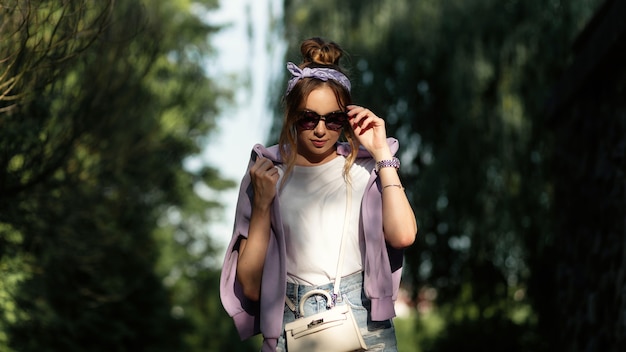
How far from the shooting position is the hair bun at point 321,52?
3270 millimetres

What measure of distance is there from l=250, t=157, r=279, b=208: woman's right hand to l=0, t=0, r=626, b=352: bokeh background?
3.37m

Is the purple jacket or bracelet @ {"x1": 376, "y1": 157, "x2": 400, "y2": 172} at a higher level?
bracelet @ {"x1": 376, "y1": 157, "x2": 400, "y2": 172}

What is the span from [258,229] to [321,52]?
2.20 ft

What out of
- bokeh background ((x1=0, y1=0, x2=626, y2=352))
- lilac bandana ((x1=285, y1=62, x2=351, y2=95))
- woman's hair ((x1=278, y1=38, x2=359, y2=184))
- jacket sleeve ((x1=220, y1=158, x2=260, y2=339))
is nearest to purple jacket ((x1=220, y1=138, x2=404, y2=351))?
jacket sleeve ((x1=220, y1=158, x2=260, y2=339))

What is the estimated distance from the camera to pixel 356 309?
3.02 metres

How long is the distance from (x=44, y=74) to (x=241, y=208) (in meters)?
2.80

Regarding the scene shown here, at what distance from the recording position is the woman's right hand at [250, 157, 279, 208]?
9.91 feet

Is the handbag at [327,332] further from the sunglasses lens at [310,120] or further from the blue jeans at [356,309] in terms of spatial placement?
the sunglasses lens at [310,120]

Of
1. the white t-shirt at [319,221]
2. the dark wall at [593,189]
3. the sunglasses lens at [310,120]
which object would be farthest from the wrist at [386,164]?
the dark wall at [593,189]

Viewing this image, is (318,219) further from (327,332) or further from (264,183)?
(327,332)

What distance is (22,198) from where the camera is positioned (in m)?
6.38

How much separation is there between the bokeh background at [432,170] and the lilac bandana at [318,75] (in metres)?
3.30

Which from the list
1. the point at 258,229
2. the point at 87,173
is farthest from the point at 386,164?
the point at 87,173

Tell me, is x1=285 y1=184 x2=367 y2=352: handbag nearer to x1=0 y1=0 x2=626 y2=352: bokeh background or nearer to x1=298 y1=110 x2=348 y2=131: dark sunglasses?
x1=298 y1=110 x2=348 y2=131: dark sunglasses
